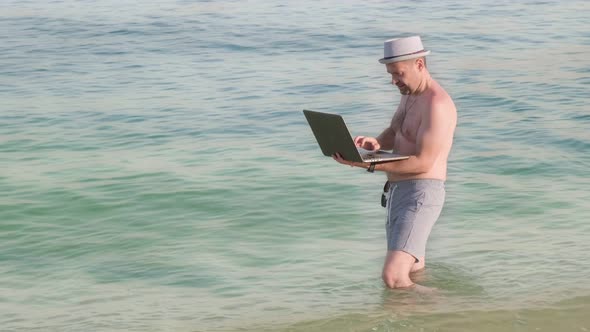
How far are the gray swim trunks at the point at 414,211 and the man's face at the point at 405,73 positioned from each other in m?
0.60

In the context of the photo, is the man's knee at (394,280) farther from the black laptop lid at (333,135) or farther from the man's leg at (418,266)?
the black laptop lid at (333,135)

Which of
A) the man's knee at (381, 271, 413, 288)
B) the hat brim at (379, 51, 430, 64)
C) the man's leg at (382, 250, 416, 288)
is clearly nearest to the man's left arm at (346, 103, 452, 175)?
the hat brim at (379, 51, 430, 64)

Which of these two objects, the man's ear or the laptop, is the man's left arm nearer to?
the laptop

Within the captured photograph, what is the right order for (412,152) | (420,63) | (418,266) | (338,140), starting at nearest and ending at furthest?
(338,140) < (420,63) < (412,152) < (418,266)

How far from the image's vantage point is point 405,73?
22.5 feet

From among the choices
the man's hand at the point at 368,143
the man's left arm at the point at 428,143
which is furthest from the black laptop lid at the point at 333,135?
the man's hand at the point at 368,143

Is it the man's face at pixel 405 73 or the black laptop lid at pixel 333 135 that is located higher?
the man's face at pixel 405 73

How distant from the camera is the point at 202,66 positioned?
1858cm

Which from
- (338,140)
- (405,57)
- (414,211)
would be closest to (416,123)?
(405,57)

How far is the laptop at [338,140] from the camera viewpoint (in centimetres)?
643

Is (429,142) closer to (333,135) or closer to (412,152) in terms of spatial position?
(412,152)

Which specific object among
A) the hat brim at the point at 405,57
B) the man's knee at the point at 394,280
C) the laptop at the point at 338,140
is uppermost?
the hat brim at the point at 405,57

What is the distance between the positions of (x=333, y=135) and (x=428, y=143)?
63 centimetres

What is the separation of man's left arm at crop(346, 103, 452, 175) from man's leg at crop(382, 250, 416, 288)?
555mm
